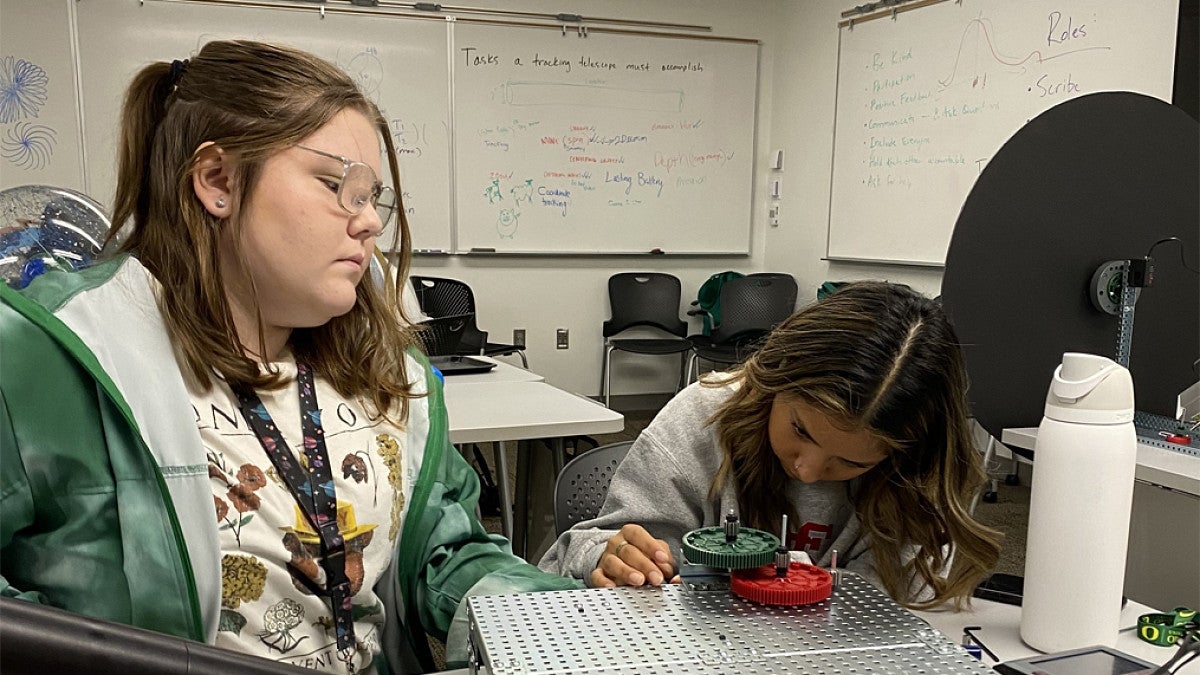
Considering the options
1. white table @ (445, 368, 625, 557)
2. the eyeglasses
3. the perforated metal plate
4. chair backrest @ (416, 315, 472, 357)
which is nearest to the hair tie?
the eyeglasses

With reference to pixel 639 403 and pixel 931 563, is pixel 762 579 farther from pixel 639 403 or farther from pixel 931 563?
pixel 639 403

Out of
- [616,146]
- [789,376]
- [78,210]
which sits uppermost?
[616,146]

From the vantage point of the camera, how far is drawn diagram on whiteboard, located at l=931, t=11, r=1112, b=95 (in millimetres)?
3166

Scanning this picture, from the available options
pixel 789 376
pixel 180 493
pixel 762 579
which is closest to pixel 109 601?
pixel 180 493

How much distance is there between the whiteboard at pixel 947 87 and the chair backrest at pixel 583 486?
207 cm

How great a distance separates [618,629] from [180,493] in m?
0.44

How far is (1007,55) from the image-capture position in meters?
3.42

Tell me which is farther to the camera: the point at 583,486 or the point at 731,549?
the point at 583,486

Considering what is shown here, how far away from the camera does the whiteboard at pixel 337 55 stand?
4.02 meters

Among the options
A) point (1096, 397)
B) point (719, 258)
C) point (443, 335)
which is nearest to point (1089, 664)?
point (1096, 397)

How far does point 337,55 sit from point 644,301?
211 centimetres

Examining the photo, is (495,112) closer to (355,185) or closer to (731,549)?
(355,185)

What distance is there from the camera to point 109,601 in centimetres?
77

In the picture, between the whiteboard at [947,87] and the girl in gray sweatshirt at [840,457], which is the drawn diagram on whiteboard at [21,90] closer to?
the whiteboard at [947,87]
